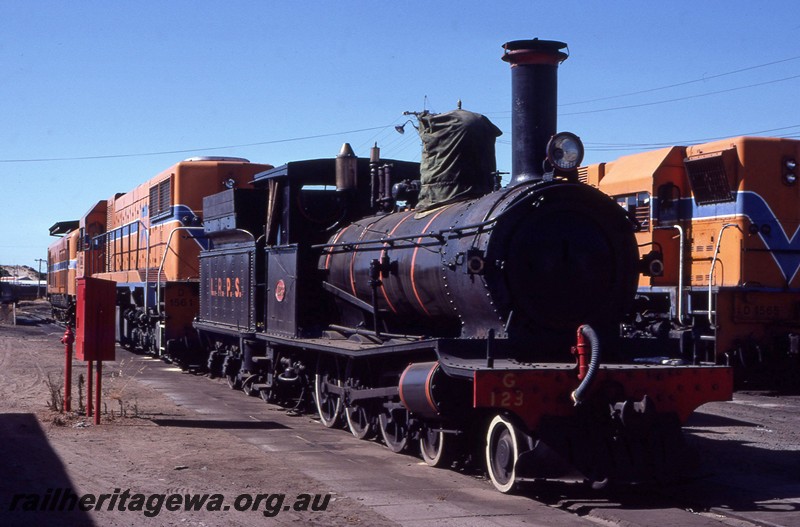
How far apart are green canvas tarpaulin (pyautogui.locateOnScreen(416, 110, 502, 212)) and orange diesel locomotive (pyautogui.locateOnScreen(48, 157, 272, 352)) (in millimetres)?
10449

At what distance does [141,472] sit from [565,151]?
16.4 feet

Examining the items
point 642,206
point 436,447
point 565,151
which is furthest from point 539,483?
point 642,206

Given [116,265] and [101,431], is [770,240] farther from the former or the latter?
[116,265]

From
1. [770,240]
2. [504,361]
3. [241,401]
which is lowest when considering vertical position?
[241,401]

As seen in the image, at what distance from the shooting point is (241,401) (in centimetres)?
1524

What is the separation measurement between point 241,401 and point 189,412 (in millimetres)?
1667

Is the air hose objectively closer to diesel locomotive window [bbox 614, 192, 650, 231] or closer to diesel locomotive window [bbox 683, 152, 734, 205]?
diesel locomotive window [bbox 683, 152, 734, 205]

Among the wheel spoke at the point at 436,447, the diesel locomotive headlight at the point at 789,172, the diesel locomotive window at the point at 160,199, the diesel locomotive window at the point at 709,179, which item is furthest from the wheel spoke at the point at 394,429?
the diesel locomotive window at the point at 160,199

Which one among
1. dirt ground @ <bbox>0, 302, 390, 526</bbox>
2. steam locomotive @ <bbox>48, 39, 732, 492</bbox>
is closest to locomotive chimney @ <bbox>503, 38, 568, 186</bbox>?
steam locomotive @ <bbox>48, 39, 732, 492</bbox>

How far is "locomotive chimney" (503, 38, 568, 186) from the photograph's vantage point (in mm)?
9227

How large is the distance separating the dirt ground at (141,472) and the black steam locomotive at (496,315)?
4.86ft

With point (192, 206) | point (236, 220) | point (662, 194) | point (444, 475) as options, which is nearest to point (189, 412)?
point (236, 220)

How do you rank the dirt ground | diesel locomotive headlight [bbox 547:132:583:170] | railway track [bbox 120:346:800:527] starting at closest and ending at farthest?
1. the dirt ground
2. railway track [bbox 120:346:800:527]
3. diesel locomotive headlight [bbox 547:132:583:170]

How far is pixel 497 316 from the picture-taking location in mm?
8766
